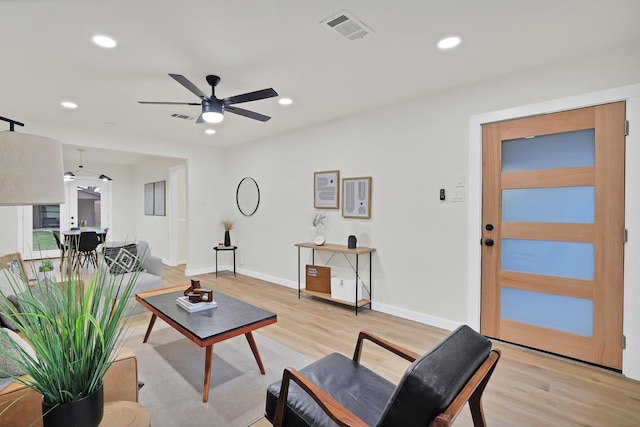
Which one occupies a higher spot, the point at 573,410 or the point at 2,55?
the point at 2,55

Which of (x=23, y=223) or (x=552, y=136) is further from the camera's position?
(x=23, y=223)

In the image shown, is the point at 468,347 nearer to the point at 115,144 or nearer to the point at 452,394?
the point at 452,394

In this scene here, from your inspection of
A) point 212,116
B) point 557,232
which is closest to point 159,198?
point 212,116

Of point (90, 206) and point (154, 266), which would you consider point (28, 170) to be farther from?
point (90, 206)

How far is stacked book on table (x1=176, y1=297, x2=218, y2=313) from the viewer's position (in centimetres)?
257

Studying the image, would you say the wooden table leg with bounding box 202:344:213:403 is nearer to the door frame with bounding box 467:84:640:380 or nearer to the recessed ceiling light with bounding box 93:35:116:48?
the recessed ceiling light with bounding box 93:35:116:48

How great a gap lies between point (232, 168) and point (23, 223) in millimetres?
4935

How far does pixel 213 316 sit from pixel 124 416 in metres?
1.24

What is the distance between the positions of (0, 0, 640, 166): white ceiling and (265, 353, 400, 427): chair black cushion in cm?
215

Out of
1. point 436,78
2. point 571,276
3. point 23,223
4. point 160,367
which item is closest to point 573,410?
point 571,276

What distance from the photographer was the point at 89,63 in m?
2.64

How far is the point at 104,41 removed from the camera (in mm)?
2303

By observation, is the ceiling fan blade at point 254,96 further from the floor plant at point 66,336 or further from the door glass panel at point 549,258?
the door glass panel at point 549,258

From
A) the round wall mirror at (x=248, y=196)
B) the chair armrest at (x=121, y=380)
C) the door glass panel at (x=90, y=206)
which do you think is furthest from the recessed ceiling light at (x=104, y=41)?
the door glass panel at (x=90, y=206)
